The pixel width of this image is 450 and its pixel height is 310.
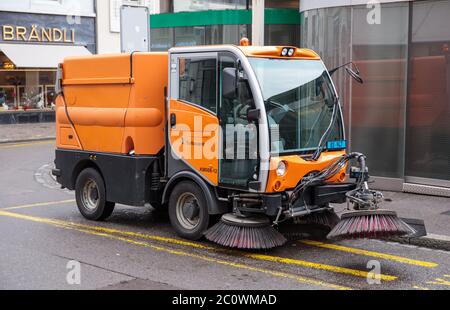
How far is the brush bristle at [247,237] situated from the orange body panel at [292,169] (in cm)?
53

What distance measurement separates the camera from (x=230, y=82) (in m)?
7.02

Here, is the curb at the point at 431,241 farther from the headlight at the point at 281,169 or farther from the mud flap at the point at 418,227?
the headlight at the point at 281,169

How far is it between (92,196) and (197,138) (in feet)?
8.42

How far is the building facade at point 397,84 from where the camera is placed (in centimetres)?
1052

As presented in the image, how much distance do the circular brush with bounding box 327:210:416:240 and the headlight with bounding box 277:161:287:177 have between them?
927mm

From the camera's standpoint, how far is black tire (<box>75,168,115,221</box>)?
29.2 ft

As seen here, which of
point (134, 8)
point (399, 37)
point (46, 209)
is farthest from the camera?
point (134, 8)

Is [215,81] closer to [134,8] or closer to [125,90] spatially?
[125,90]

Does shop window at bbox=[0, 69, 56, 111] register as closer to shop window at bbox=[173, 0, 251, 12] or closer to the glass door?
shop window at bbox=[173, 0, 251, 12]

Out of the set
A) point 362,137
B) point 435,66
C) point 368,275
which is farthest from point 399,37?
point 368,275

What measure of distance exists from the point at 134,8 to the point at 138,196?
16.9ft
